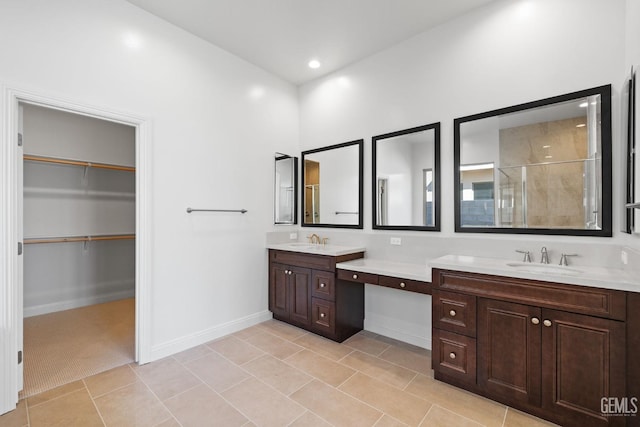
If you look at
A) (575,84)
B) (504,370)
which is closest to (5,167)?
(504,370)

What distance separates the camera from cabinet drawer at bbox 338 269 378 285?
8.77 ft

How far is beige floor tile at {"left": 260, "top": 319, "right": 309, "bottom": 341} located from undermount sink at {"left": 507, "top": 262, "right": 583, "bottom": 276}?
2078 mm

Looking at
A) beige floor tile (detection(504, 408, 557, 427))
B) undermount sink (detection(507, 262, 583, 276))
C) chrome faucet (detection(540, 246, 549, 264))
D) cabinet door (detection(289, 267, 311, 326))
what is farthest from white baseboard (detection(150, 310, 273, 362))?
chrome faucet (detection(540, 246, 549, 264))

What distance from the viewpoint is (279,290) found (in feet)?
11.3

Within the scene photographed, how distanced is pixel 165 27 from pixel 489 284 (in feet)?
11.2

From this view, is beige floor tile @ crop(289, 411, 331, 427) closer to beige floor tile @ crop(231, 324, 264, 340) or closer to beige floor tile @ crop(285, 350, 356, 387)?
beige floor tile @ crop(285, 350, 356, 387)

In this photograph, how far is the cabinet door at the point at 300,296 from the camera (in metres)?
3.12

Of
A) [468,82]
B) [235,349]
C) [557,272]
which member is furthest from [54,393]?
[468,82]

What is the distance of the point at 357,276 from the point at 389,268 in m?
0.31

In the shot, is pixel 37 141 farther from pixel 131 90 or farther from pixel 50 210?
pixel 131 90

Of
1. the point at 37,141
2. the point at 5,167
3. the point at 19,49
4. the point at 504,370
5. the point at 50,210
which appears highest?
the point at 19,49

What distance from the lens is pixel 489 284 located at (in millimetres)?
1958

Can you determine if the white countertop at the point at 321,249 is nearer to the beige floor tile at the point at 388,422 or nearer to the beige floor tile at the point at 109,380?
the beige floor tile at the point at 388,422

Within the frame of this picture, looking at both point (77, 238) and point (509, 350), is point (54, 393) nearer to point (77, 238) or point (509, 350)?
point (77, 238)
